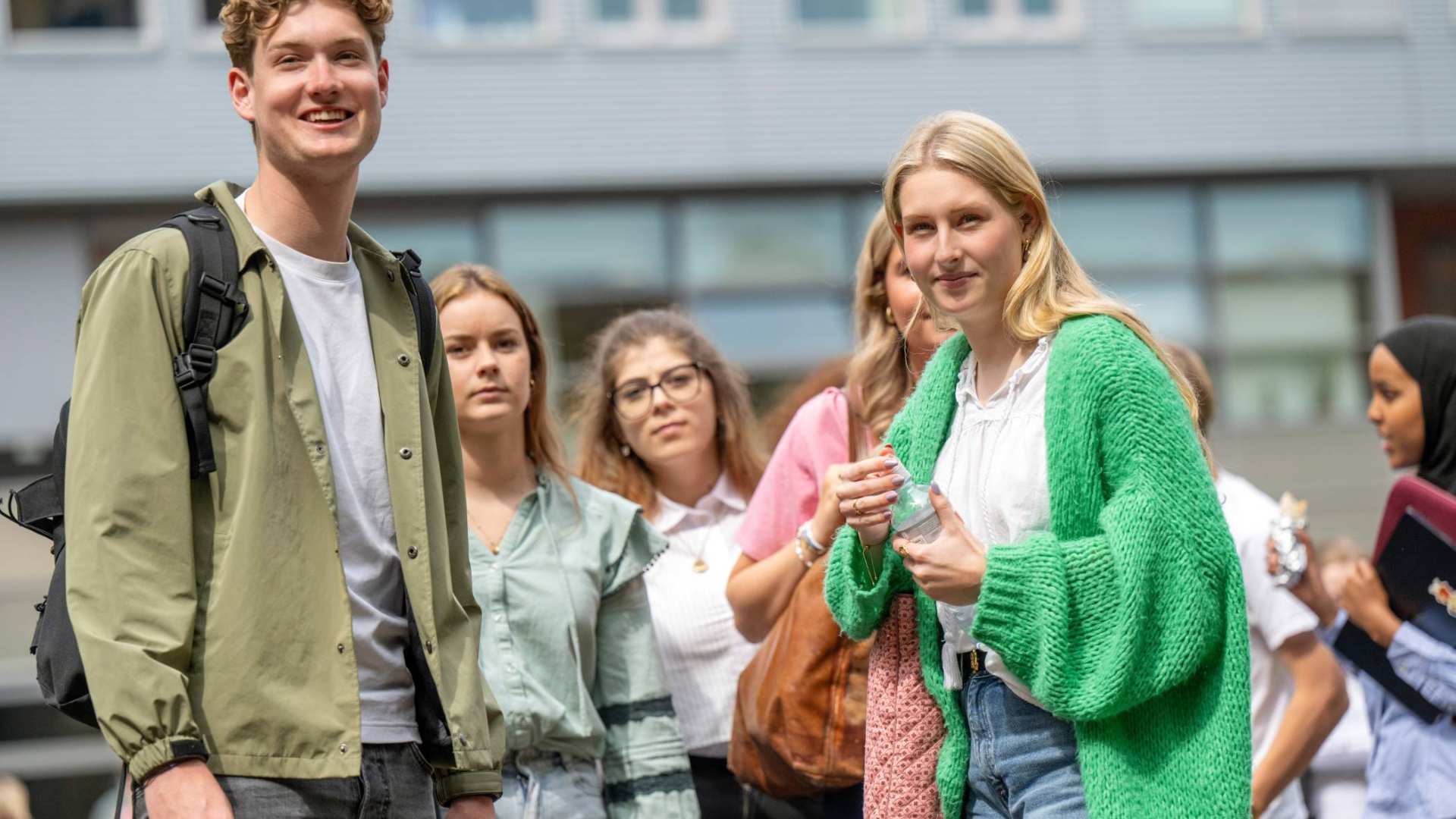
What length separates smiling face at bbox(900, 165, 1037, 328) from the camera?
10.5 feet

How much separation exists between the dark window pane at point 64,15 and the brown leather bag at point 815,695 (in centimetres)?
1485

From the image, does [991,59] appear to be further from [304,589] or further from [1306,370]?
[304,589]

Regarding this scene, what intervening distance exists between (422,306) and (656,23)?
14.8 meters

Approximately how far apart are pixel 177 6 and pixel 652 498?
13409mm

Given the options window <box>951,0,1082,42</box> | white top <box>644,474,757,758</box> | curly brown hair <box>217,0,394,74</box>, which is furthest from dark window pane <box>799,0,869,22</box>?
curly brown hair <box>217,0,394,74</box>

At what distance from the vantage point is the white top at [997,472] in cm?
310

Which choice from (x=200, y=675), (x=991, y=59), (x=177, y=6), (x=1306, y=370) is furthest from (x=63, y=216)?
(x=200, y=675)

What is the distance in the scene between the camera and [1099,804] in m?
2.94

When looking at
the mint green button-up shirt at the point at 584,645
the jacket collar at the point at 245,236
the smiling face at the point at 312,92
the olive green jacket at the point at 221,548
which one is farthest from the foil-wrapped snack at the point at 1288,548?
the smiling face at the point at 312,92

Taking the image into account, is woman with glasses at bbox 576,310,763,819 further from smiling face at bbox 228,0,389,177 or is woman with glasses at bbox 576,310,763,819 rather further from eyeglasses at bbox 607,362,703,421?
smiling face at bbox 228,0,389,177

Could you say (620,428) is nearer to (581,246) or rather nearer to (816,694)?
(816,694)

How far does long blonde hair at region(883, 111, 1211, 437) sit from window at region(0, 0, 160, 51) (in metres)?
15.2

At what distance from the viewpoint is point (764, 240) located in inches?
699

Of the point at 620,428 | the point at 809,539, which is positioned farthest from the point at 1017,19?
the point at 809,539
